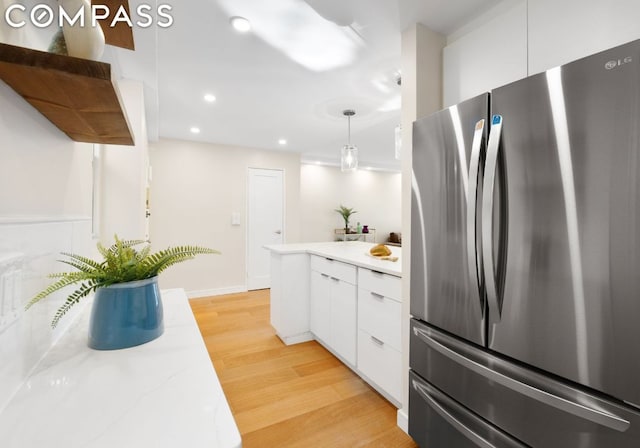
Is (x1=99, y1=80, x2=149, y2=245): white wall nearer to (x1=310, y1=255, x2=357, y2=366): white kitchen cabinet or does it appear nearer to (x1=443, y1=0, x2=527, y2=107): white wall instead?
(x1=310, y1=255, x2=357, y2=366): white kitchen cabinet

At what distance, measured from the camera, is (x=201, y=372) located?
725 millimetres

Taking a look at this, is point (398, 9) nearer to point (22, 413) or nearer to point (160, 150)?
point (22, 413)

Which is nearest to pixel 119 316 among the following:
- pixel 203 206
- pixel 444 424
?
pixel 444 424

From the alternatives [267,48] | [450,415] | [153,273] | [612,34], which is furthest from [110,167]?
[612,34]

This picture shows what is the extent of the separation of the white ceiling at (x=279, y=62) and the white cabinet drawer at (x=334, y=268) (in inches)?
60.4

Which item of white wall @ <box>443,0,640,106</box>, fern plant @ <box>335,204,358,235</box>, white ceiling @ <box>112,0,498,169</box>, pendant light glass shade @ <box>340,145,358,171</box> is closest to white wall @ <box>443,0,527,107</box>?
Answer: white wall @ <box>443,0,640,106</box>

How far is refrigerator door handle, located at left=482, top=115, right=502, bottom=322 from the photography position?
3.51 ft

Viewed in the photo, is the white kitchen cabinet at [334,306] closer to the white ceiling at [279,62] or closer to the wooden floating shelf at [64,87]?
the white ceiling at [279,62]

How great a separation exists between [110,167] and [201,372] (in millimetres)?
2342

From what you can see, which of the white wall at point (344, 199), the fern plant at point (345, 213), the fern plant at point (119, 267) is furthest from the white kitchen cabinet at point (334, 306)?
the fern plant at point (345, 213)

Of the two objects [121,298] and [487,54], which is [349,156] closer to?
[487,54]

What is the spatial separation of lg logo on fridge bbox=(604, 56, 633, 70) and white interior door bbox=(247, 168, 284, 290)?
447 centimetres

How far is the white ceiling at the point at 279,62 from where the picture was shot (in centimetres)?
162

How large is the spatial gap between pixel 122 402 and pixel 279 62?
2238 millimetres
